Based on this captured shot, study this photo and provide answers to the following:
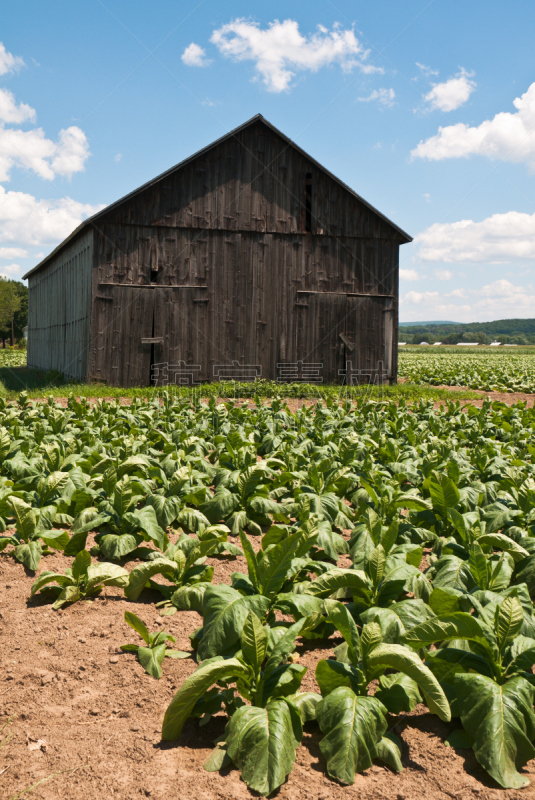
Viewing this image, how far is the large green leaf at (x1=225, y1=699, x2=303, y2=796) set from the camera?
2246 mm

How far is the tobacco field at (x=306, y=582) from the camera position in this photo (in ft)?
8.11

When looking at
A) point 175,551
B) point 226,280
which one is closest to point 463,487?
point 175,551

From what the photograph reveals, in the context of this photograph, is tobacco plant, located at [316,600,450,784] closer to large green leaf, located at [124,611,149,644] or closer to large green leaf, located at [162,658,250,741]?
large green leaf, located at [162,658,250,741]

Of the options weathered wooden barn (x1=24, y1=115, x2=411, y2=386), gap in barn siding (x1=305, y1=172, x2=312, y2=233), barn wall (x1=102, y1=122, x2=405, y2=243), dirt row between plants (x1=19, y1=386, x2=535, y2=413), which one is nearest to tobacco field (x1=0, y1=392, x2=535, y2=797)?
dirt row between plants (x1=19, y1=386, x2=535, y2=413)

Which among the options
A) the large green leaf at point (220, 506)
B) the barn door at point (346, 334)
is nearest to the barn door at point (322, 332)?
the barn door at point (346, 334)

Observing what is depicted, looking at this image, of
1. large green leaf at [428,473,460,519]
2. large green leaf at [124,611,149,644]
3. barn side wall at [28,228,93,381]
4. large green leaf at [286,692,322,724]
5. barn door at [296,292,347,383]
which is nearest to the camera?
large green leaf at [286,692,322,724]

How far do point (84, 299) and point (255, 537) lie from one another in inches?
569

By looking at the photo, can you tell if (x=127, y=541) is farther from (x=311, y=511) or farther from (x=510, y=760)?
(x=510, y=760)

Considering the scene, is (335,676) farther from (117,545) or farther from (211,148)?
(211,148)

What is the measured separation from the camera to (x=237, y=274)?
17891 mm

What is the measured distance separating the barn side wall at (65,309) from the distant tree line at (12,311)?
155 ft

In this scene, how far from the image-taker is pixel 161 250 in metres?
17.3

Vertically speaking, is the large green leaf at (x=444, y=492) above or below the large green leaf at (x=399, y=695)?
above

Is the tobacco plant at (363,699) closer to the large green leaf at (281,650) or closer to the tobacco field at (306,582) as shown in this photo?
the tobacco field at (306,582)
